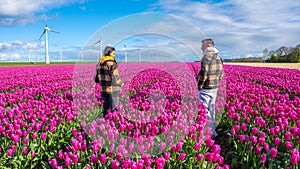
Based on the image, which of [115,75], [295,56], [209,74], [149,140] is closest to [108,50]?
[115,75]

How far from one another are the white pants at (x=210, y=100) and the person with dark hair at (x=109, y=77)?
1.93 m

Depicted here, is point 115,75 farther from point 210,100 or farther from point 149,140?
point 149,140

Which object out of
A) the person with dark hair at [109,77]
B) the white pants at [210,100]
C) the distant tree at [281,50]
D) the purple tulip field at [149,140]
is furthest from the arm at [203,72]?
the distant tree at [281,50]

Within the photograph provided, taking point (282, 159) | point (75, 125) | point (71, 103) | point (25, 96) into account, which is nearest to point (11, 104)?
point (25, 96)

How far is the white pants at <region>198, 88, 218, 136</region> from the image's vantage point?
603 centimetres

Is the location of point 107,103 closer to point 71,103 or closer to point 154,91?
point 71,103

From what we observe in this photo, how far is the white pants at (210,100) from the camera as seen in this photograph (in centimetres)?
603

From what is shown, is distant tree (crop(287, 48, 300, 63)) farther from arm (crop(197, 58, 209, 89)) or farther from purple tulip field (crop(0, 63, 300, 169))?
arm (crop(197, 58, 209, 89))

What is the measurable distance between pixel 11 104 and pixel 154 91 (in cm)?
438

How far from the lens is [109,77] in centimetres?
630

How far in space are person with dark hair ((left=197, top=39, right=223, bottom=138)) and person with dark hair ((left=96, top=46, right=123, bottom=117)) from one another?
6.30 feet

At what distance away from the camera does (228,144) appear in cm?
541

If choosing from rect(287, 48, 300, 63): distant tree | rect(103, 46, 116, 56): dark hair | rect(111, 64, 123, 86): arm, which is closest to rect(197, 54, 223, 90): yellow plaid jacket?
rect(111, 64, 123, 86): arm

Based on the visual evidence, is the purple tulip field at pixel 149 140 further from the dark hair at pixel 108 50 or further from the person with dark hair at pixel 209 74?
the dark hair at pixel 108 50
